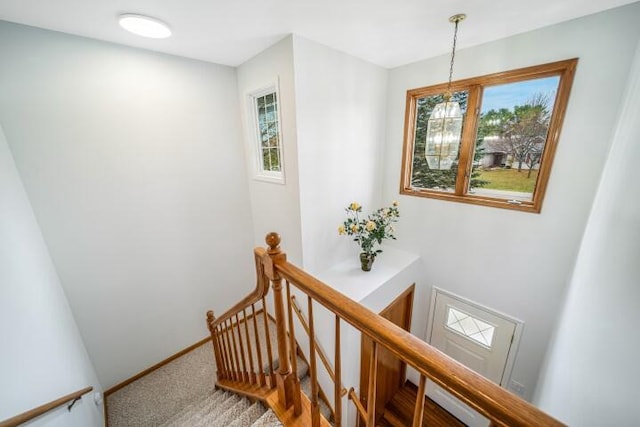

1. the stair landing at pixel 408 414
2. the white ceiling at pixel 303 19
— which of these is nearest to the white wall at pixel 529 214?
the white ceiling at pixel 303 19

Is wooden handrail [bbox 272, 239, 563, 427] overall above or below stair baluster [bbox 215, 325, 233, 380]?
above

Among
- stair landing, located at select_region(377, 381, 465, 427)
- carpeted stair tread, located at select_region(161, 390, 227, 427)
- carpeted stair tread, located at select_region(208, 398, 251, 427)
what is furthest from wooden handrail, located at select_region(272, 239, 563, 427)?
stair landing, located at select_region(377, 381, 465, 427)

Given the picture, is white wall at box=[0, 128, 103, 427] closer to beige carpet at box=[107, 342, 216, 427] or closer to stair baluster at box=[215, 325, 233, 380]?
beige carpet at box=[107, 342, 216, 427]

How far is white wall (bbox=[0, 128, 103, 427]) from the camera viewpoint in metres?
1.10

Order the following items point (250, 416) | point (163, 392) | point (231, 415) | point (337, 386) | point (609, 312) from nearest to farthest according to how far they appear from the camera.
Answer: point (337, 386) → point (609, 312) → point (250, 416) → point (231, 415) → point (163, 392)

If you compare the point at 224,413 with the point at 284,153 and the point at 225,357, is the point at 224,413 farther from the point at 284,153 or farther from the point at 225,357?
the point at 284,153

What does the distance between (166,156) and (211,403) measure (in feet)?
7.74

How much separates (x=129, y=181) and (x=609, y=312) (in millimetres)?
3354

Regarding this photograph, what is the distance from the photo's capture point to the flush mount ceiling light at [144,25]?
1.62 m

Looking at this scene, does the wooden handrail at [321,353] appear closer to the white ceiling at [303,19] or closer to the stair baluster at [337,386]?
the stair baluster at [337,386]

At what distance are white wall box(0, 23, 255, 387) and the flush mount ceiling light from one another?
1.42ft

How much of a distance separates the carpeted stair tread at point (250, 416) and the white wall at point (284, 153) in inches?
47.4

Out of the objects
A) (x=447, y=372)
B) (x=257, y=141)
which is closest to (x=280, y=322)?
(x=447, y=372)

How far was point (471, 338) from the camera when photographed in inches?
107
